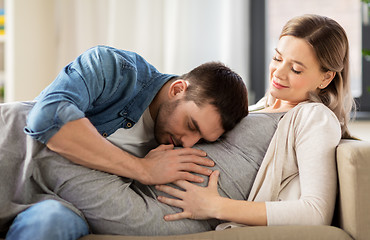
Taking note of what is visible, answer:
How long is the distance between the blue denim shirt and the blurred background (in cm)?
142

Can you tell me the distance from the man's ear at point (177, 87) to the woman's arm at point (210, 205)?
0.31m

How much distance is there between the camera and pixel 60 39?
10.3 ft

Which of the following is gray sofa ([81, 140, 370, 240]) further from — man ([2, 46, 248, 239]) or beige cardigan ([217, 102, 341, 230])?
man ([2, 46, 248, 239])

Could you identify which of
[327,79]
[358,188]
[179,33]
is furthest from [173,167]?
[179,33]

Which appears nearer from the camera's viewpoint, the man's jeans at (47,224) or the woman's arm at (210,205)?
the man's jeans at (47,224)

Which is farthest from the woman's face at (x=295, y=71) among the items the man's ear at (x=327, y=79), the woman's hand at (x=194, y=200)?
the woman's hand at (x=194, y=200)

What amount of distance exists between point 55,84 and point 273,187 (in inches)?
27.1

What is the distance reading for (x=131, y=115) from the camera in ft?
4.68

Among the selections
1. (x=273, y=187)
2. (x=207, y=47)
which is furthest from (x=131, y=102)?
(x=207, y=47)

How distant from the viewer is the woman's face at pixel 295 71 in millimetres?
1433

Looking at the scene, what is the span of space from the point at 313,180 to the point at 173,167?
0.39m

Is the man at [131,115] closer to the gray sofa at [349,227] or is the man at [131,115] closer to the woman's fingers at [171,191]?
the woman's fingers at [171,191]

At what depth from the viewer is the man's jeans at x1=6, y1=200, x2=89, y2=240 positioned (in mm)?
1061

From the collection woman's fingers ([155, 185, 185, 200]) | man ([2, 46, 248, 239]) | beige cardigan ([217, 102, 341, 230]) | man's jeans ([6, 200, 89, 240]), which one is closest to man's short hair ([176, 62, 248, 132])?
man ([2, 46, 248, 239])
